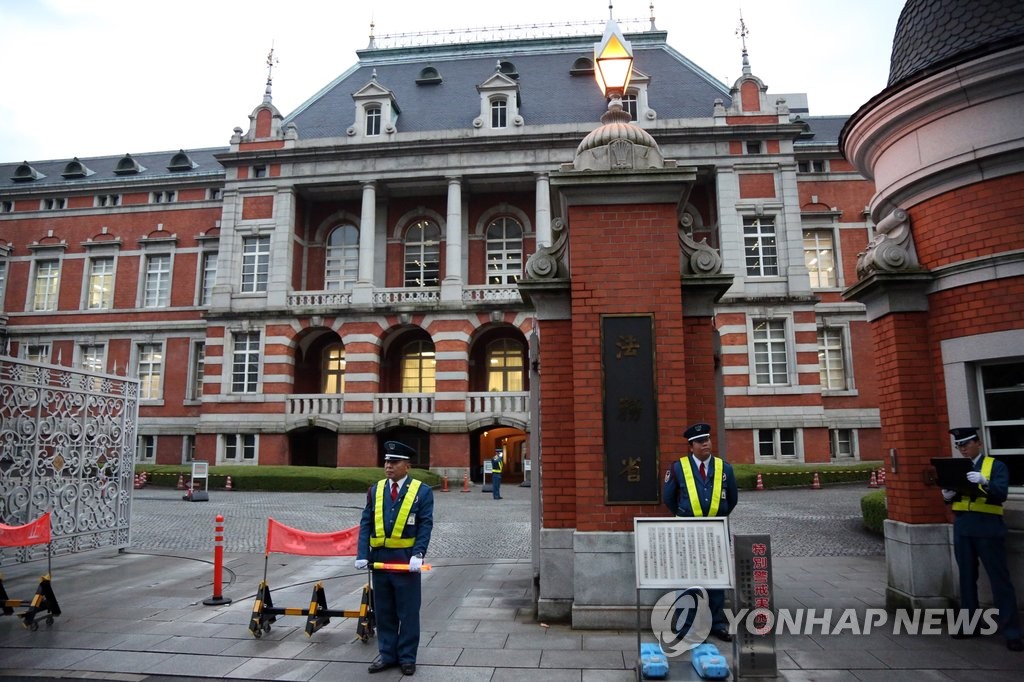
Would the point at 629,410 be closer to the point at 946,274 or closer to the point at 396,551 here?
the point at 396,551

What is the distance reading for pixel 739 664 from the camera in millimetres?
4590

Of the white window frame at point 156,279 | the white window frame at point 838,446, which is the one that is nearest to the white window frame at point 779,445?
the white window frame at point 838,446

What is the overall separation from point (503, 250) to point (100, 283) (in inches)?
823

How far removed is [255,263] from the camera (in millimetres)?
28094

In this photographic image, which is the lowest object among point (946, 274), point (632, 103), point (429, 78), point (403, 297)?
point (946, 274)

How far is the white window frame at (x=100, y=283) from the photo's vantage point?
32122 millimetres

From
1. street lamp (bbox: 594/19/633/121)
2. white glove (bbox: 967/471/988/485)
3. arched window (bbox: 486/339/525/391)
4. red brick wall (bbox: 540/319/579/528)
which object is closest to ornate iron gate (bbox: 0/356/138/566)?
red brick wall (bbox: 540/319/579/528)

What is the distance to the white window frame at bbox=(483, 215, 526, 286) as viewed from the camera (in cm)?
2905

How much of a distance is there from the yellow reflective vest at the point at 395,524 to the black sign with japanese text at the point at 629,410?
6.15 feet

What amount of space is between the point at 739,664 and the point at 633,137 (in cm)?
494

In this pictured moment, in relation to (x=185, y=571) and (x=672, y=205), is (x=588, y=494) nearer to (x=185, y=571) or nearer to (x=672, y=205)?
(x=672, y=205)

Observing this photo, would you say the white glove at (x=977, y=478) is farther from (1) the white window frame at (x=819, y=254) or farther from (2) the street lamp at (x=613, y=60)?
(1) the white window frame at (x=819, y=254)

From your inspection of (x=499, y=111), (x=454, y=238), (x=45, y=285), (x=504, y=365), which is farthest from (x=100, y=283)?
(x=499, y=111)

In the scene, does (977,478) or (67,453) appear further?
(67,453)
